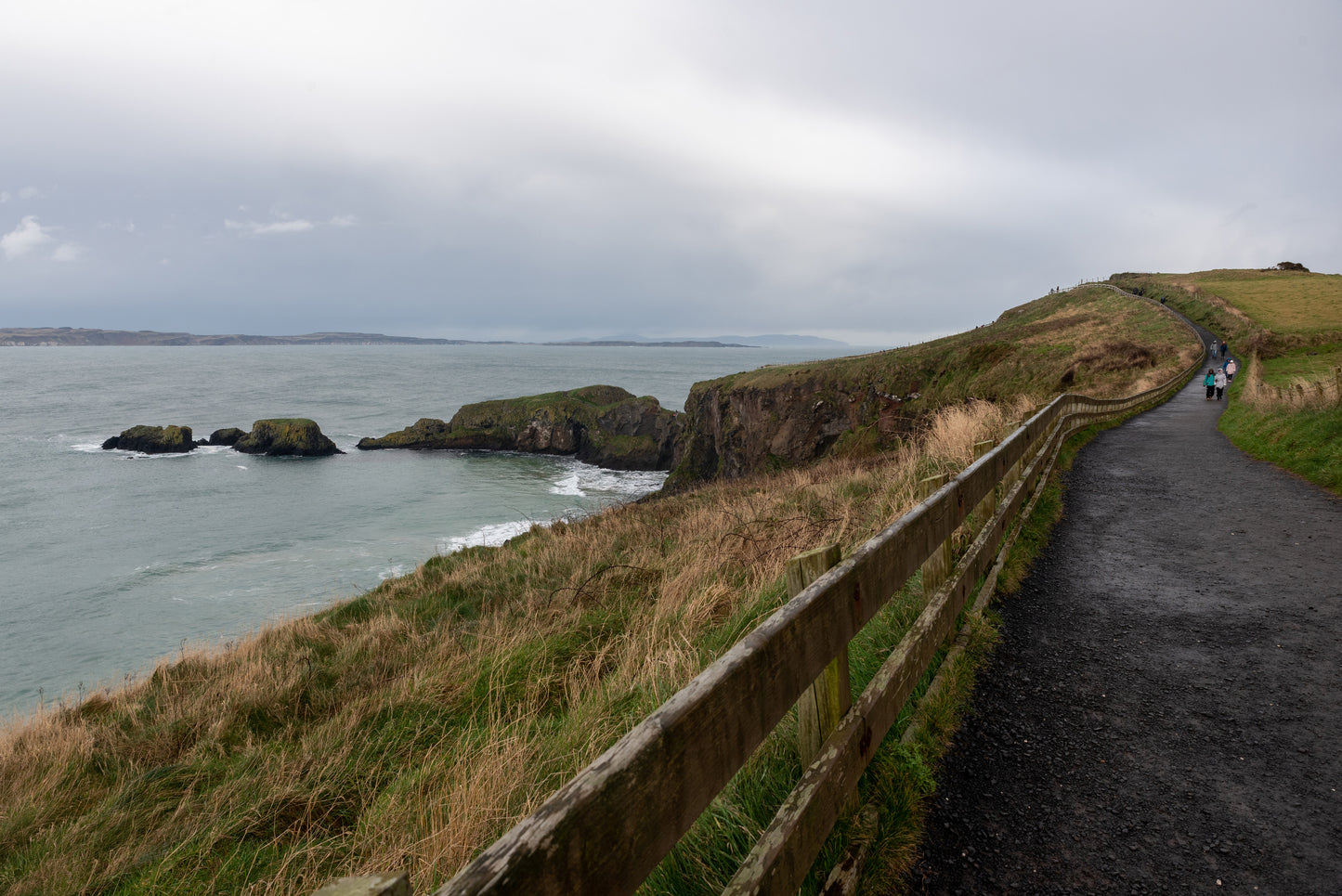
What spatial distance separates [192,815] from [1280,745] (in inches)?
249

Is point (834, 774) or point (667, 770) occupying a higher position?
point (667, 770)

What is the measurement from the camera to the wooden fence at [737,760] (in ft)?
3.49

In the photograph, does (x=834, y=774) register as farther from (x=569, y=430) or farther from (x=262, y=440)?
(x=262, y=440)

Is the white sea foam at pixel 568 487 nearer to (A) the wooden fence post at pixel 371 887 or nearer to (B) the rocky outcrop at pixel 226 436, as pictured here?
(B) the rocky outcrop at pixel 226 436

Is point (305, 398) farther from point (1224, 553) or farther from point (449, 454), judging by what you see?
point (1224, 553)

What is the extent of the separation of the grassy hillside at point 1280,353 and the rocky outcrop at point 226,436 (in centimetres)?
7579

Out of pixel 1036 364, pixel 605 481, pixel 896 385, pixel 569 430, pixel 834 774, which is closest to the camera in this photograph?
pixel 834 774

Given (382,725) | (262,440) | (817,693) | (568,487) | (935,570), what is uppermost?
(817,693)

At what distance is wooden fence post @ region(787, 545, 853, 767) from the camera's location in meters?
2.48

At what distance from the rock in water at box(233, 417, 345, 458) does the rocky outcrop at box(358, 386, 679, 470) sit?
4585 mm

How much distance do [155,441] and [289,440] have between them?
12990 millimetres

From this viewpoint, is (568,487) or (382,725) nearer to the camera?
(382,725)

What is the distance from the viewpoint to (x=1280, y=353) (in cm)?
3544

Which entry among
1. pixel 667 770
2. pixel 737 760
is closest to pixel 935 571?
pixel 737 760
